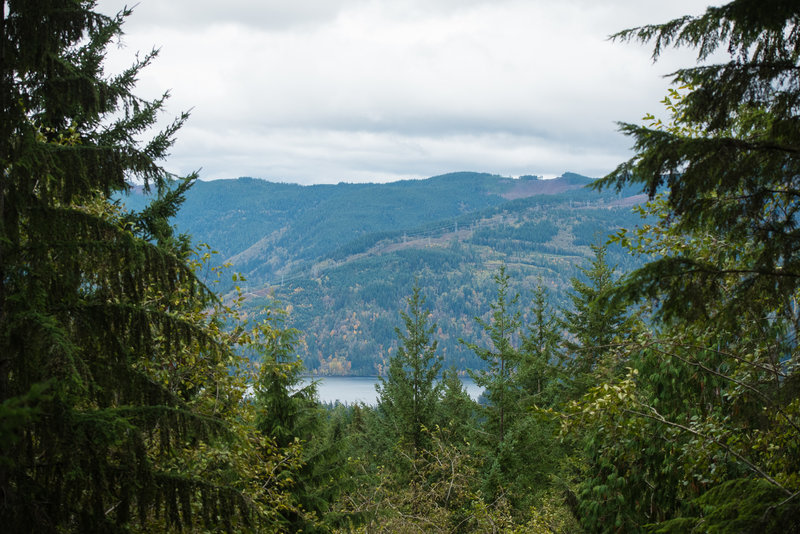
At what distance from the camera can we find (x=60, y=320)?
17.2ft

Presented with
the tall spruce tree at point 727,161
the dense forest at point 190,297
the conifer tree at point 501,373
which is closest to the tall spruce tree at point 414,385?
the conifer tree at point 501,373

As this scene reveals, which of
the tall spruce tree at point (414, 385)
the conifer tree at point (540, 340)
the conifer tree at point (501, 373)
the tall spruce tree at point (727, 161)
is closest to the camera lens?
the tall spruce tree at point (727, 161)

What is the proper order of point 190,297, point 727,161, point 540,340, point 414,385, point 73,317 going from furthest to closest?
point 540,340, point 414,385, point 190,297, point 73,317, point 727,161

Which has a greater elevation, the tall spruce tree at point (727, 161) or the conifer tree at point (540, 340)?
the tall spruce tree at point (727, 161)

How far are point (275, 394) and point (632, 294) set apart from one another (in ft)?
38.3

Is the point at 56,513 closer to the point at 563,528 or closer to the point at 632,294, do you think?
the point at 632,294

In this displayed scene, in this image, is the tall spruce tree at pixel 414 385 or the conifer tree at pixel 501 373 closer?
the conifer tree at pixel 501 373

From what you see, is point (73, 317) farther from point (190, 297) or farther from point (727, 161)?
point (727, 161)

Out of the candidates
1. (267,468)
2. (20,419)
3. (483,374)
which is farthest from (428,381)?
(20,419)

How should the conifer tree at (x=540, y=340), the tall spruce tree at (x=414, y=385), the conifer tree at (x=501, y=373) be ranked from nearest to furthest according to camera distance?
the conifer tree at (x=501, y=373) < the tall spruce tree at (x=414, y=385) < the conifer tree at (x=540, y=340)

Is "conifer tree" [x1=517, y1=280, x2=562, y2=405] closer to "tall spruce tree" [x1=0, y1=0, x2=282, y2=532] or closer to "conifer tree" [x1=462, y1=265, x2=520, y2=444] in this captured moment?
"conifer tree" [x1=462, y1=265, x2=520, y2=444]

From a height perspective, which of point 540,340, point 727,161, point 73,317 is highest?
point 727,161

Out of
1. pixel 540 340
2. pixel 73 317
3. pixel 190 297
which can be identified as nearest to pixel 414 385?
pixel 540 340

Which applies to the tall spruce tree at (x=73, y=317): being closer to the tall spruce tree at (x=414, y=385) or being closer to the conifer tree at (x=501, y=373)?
the conifer tree at (x=501, y=373)
